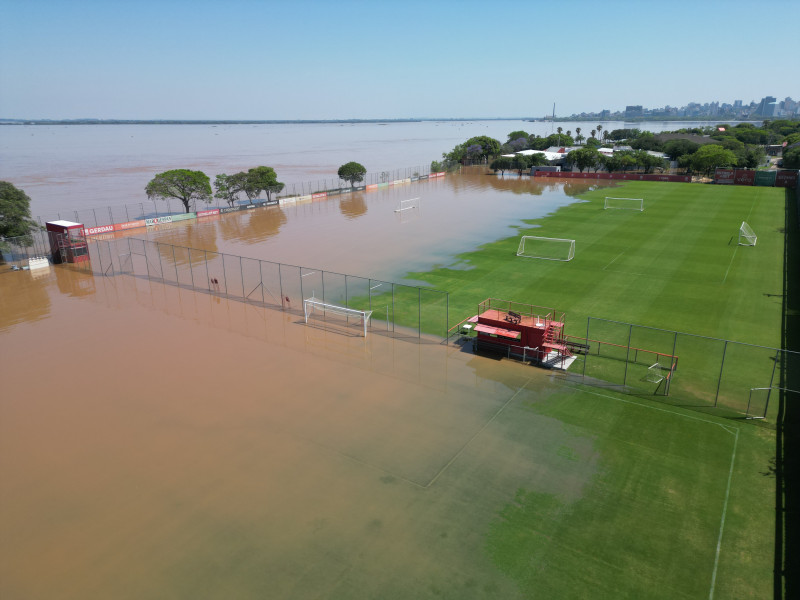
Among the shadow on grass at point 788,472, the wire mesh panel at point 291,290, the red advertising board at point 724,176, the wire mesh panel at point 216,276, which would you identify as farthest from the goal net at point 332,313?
the red advertising board at point 724,176

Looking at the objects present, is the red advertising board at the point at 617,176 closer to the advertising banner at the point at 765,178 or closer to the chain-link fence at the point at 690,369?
the advertising banner at the point at 765,178

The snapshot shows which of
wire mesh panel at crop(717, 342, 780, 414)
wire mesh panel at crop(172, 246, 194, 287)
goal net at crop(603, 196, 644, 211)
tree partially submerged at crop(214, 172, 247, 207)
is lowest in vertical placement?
wire mesh panel at crop(717, 342, 780, 414)

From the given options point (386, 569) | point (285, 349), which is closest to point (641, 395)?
point (386, 569)

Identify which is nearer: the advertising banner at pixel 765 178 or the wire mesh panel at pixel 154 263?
the wire mesh panel at pixel 154 263

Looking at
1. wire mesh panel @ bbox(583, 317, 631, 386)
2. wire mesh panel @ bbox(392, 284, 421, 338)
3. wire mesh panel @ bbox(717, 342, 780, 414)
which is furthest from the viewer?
wire mesh panel @ bbox(392, 284, 421, 338)

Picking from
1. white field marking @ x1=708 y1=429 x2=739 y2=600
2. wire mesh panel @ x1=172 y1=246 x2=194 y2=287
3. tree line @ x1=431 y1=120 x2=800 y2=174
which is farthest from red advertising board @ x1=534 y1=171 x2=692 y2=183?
white field marking @ x1=708 y1=429 x2=739 y2=600

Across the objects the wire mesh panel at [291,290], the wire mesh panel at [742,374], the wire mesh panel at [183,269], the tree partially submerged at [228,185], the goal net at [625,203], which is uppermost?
the tree partially submerged at [228,185]

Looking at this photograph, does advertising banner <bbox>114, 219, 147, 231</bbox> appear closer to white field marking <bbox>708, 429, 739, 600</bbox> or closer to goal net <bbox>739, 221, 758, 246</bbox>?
white field marking <bbox>708, 429, 739, 600</bbox>

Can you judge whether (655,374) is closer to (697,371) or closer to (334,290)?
(697,371)
